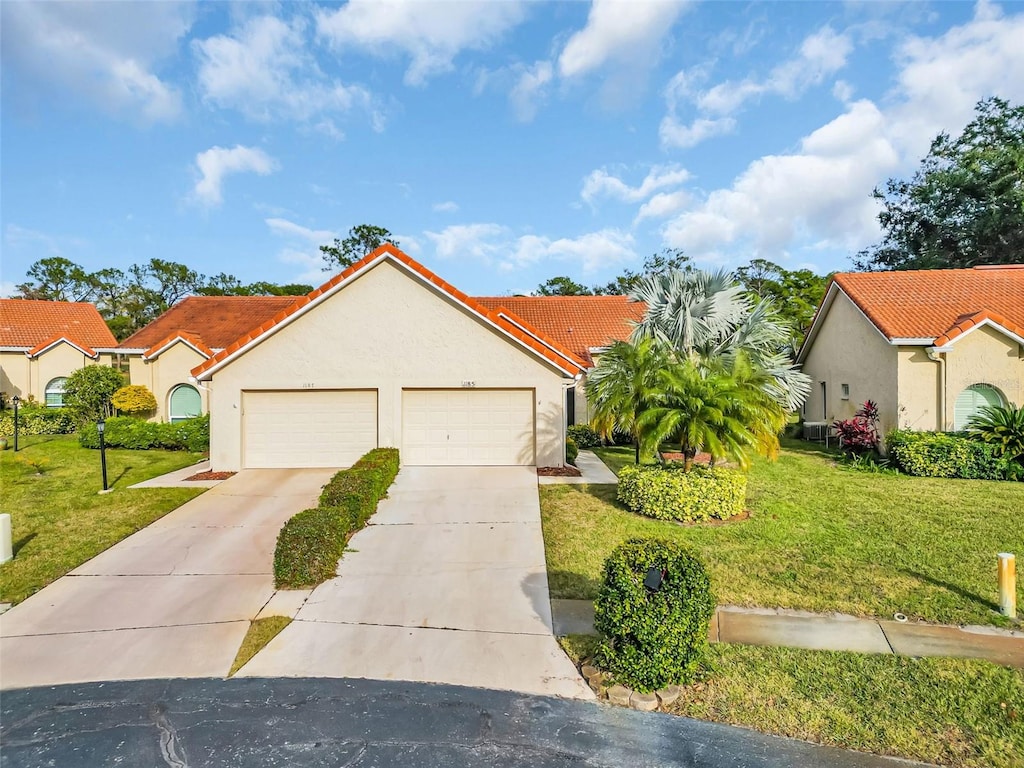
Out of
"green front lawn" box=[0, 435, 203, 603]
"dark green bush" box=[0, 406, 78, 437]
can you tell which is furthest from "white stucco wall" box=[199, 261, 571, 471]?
"dark green bush" box=[0, 406, 78, 437]

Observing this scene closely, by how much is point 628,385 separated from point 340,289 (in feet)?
25.8

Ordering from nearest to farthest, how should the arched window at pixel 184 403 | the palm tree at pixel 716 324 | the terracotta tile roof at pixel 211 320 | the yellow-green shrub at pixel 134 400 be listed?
the palm tree at pixel 716 324, the yellow-green shrub at pixel 134 400, the arched window at pixel 184 403, the terracotta tile roof at pixel 211 320

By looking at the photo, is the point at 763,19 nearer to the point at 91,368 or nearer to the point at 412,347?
the point at 412,347

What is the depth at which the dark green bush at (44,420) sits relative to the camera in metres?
21.4

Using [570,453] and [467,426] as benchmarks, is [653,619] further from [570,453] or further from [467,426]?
[570,453]

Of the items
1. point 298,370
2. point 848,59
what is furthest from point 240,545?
point 848,59

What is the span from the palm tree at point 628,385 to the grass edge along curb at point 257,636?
667cm

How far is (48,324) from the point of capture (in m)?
26.7

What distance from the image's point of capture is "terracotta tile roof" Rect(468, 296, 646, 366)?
72.0 ft

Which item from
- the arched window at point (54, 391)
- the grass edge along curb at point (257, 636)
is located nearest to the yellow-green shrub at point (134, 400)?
the arched window at point (54, 391)

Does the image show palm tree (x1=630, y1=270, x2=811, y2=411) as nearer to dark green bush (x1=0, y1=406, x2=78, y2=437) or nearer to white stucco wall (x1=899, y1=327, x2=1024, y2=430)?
white stucco wall (x1=899, y1=327, x2=1024, y2=430)

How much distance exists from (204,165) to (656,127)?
14.7 meters

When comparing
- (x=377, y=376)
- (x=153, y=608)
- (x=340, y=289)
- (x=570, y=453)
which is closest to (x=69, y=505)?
(x=153, y=608)

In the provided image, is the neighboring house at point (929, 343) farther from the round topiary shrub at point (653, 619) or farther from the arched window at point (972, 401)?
the round topiary shrub at point (653, 619)
